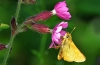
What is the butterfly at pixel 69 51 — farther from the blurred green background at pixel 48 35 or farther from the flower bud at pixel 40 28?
the blurred green background at pixel 48 35

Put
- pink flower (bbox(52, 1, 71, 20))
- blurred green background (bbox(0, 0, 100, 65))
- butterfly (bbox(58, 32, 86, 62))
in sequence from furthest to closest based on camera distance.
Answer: blurred green background (bbox(0, 0, 100, 65)), butterfly (bbox(58, 32, 86, 62)), pink flower (bbox(52, 1, 71, 20))

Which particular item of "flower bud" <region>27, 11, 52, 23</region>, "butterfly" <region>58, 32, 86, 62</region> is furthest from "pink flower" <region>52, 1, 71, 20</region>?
"butterfly" <region>58, 32, 86, 62</region>

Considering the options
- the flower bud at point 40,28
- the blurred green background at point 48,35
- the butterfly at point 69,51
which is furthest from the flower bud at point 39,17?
the blurred green background at point 48,35

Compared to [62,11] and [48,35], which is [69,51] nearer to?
[62,11]

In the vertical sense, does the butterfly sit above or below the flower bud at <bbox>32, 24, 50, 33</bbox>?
below

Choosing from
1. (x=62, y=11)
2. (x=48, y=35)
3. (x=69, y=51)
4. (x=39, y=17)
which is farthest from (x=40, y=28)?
(x=48, y=35)

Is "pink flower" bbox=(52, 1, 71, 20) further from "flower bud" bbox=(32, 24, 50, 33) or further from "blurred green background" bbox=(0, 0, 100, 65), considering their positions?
"blurred green background" bbox=(0, 0, 100, 65)
